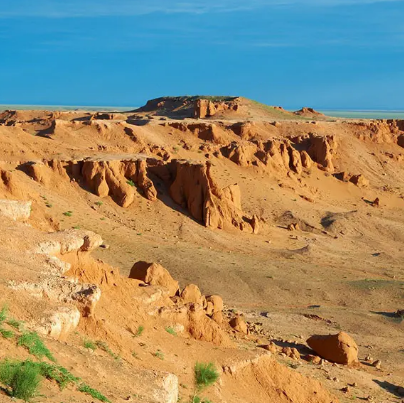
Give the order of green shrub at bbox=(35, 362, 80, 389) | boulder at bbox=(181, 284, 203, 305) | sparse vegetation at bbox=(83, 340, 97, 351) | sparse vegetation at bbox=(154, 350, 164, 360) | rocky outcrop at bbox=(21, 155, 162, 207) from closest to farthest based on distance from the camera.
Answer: green shrub at bbox=(35, 362, 80, 389), sparse vegetation at bbox=(83, 340, 97, 351), sparse vegetation at bbox=(154, 350, 164, 360), boulder at bbox=(181, 284, 203, 305), rocky outcrop at bbox=(21, 155, 162, 207)

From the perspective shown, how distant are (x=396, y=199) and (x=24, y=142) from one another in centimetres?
2486

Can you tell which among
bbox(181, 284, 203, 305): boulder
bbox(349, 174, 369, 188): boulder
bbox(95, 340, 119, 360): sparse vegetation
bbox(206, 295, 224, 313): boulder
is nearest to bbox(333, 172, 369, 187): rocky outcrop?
bbox(349, 174, 369, 188): boulder

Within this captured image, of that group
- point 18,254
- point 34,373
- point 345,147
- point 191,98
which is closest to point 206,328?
point 18,254

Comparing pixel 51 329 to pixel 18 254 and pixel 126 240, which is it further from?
pixel 126 240

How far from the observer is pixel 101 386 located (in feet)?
32.3

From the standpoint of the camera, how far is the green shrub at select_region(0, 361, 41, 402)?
8.27m

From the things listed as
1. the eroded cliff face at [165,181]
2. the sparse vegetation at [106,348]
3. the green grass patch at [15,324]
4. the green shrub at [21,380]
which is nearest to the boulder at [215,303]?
the sparse vegetation at [106,348]

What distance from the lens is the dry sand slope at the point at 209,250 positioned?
12.3 metres

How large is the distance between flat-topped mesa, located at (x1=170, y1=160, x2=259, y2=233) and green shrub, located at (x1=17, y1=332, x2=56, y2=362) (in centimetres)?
2613

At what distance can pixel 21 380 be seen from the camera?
8305 millimetres

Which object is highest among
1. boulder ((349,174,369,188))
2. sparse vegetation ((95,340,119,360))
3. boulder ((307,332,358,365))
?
boulder ((349,174,369,188))

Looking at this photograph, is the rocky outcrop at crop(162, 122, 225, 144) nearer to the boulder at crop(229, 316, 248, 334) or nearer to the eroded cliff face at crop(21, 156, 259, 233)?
the eroded cliff face at crop(21, 156, 259, 233)

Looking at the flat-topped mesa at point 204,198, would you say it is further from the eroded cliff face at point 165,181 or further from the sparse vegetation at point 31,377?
the sparse vegetation at point 31,377

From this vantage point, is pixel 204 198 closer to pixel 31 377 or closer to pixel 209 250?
pixel 209 250
